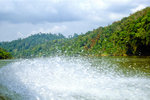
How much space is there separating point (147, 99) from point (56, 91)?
13.7 ft

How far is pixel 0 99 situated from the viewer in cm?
842

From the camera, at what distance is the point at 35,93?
9250 mm

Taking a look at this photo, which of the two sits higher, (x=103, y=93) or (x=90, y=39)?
(x=90, y=39)

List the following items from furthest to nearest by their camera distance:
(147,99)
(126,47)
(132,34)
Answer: (126,47) < (132,34) < (147,99)

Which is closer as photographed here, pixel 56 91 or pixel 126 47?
pixel 56 91

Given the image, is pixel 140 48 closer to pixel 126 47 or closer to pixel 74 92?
pixel 126 47

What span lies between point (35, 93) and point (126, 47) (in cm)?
4755

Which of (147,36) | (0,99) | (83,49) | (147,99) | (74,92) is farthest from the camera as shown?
(83,49)

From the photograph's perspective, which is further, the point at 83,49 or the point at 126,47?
the point at 83,49

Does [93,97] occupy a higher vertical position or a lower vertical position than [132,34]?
lower

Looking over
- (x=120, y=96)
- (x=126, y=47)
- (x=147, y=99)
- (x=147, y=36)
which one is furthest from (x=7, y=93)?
(x=126, y=47)

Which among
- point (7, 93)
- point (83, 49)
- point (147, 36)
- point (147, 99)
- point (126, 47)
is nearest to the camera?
point (147, 99)

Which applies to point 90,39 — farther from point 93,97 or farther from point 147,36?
point 93,97

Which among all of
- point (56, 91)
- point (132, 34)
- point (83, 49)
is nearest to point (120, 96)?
point (56, 91)
